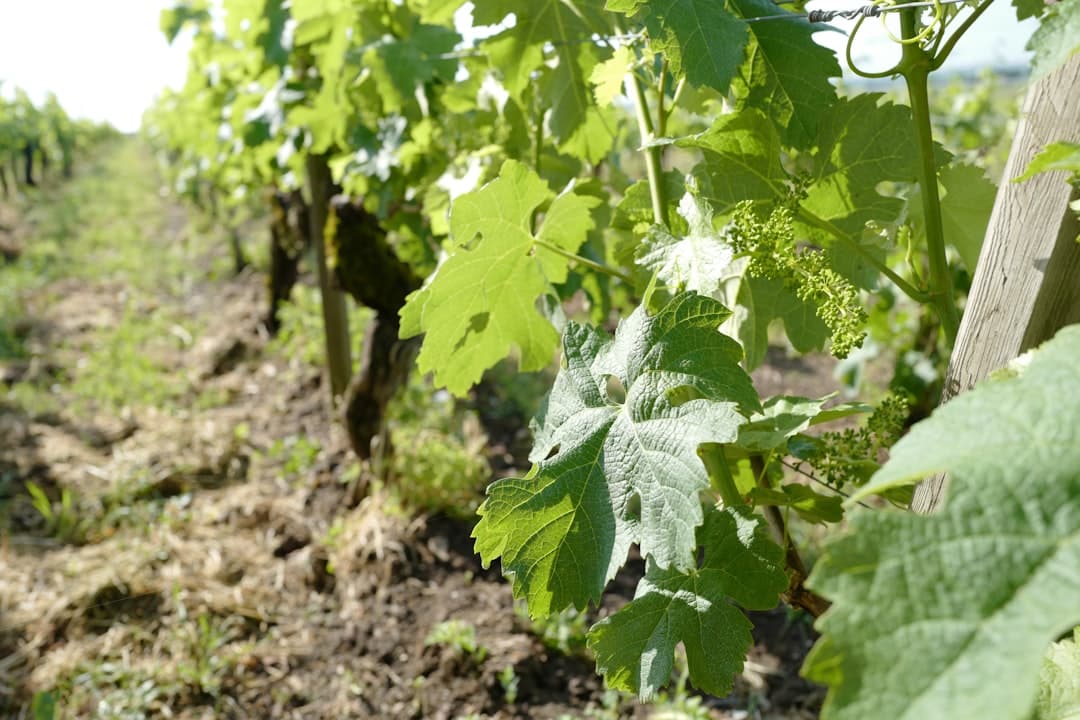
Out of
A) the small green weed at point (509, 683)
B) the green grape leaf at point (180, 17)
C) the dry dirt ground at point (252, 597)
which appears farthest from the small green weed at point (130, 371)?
the small green weed at point (509, 683)

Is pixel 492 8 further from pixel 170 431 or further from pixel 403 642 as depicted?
pixel 170 431

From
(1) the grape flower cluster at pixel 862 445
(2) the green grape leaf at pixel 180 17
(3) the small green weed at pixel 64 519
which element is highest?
(2) the green grape leaf at pixel 180 17

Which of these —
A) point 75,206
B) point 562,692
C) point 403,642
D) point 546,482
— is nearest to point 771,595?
point 546,482

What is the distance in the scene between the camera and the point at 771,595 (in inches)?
40.4

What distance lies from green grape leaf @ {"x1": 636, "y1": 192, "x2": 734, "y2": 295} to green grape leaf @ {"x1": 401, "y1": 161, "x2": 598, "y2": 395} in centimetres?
29

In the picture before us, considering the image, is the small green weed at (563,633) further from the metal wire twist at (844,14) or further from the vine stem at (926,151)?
the metal wire twist at (844,14)

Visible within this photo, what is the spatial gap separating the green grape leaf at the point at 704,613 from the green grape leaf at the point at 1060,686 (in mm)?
273

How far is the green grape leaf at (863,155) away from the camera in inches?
44.9

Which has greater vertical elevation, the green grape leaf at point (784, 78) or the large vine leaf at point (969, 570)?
the green grape leaf at point (784, 78)

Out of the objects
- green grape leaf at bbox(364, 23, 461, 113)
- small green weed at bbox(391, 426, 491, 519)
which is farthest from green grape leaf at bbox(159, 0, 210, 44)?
green grape leaf at bbox(364, 23, 461, 113)

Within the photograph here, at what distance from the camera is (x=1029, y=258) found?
0.89 metres

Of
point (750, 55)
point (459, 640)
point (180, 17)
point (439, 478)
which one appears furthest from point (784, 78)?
point (180, 17)

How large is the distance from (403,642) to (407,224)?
1.66m

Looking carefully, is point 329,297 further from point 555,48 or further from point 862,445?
point 862,445
